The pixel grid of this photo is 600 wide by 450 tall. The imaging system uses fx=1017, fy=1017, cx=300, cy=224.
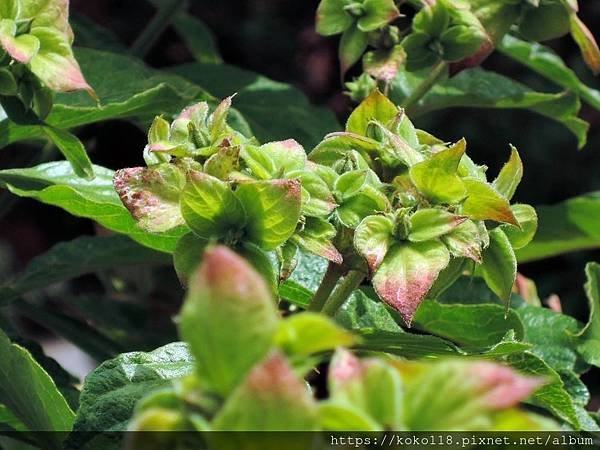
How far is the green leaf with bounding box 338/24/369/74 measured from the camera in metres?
0.76

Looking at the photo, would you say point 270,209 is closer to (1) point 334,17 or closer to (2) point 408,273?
(2) point 408,273

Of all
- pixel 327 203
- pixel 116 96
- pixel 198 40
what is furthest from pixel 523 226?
pixel 198 40

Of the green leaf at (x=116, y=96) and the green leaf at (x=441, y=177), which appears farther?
the green leaf at (x=116, y=96)

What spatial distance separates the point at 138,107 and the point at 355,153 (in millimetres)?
285

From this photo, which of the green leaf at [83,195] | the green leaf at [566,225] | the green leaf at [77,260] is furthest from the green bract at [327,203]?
the green leaf at [566,225]

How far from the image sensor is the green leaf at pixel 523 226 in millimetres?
589

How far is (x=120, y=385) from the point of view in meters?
0.56

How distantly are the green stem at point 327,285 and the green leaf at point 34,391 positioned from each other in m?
0.16

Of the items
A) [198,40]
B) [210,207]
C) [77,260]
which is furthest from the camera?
[198,40]

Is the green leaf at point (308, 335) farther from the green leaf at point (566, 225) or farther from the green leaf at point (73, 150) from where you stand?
the green leaf at point (566, 225)

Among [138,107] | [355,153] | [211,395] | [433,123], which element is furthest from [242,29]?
[211,395]

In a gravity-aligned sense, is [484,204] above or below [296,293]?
above

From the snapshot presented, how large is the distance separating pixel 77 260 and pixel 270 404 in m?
0.67

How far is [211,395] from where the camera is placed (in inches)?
12.8
